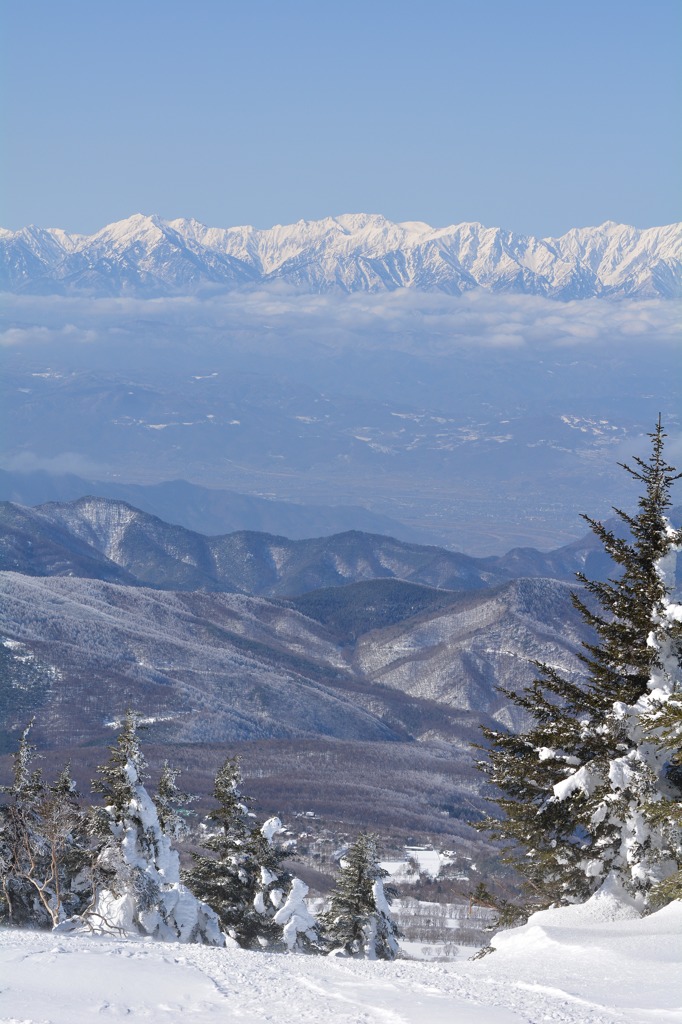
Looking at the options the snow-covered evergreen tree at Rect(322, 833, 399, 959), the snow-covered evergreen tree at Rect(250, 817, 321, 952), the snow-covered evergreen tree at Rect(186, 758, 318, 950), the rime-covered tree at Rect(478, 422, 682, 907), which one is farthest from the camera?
the snow-covered evergreen tree at Rect(322, 833, 399, 959)

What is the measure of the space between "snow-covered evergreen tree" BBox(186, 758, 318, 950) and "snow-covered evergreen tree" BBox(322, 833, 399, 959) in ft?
6.18

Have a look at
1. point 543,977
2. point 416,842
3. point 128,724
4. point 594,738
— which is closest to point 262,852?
point 128,724

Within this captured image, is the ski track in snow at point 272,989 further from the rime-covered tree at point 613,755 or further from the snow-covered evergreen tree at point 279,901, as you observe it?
the snow-covered evergreen tree at point 279,901

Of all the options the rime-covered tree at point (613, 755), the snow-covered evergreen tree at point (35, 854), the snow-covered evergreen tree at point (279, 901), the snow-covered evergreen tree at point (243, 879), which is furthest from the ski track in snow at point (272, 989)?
the snow-covered evergreen tree at point (243, 879)

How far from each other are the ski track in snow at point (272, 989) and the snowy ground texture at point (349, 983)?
0.08 feet

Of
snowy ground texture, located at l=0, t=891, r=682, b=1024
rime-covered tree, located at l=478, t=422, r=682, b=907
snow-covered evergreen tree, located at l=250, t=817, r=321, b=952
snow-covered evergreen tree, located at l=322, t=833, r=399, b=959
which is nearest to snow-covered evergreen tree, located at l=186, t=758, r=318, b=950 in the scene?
snow-covered evergreen tree, located at l=250, t=817, r=321, b=952

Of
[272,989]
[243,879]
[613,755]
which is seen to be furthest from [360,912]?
[272,989]

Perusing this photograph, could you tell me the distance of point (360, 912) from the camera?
41938 millimetres

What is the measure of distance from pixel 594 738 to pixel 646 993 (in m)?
8.31

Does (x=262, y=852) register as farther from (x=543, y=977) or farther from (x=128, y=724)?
(x=543, y=977)

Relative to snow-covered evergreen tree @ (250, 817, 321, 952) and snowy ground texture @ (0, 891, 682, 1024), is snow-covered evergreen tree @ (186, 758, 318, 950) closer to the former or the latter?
snow-covered evergreen tree @ (250, 817, 321, 952)

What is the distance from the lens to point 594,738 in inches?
1025

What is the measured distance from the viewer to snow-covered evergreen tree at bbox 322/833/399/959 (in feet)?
136

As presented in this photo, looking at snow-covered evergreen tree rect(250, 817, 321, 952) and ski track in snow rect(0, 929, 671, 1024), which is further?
snow-covered evergreen tree rect(250, 817, 321, 952)
